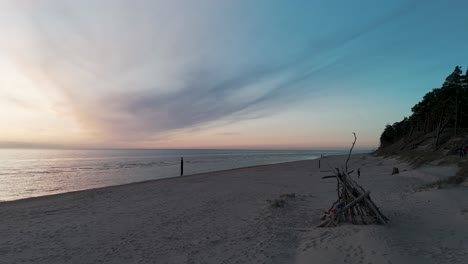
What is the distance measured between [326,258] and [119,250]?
512cm

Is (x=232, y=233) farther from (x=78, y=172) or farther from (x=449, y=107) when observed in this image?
(x=449, y=107)

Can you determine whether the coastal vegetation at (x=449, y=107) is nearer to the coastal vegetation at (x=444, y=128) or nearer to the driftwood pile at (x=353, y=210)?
the coastal vegetation at (x=444, y=128)

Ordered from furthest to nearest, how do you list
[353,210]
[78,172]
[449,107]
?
1. [449,107]
2. [78,172]
3. [353,210]

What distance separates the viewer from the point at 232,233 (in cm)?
868

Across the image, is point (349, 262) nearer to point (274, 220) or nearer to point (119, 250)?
point (274, 220)

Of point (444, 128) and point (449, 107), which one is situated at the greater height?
point (449, 107)

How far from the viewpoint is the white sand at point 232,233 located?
646cm

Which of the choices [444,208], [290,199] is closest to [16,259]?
[290,199]

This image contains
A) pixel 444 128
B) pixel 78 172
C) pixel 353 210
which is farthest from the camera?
pixel 444 128

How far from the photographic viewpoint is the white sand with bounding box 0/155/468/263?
6.46 metres

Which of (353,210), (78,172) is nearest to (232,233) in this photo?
(353,210)

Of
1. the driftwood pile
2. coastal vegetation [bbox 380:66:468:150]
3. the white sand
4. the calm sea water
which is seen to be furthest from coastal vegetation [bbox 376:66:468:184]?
the calm sea water

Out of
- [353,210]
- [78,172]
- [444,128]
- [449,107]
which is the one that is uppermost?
[449,107]

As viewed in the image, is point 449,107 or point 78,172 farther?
point 449,107
